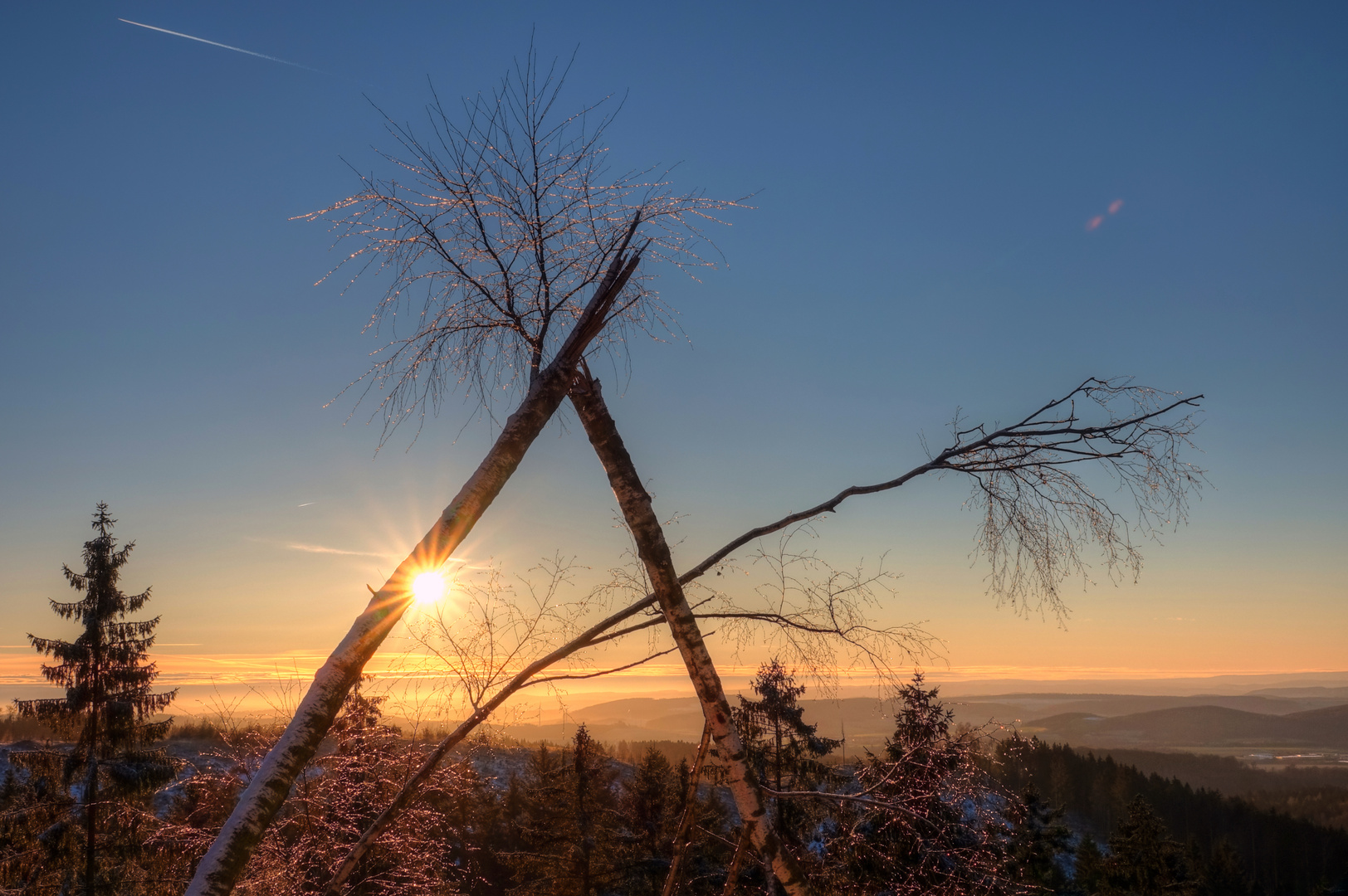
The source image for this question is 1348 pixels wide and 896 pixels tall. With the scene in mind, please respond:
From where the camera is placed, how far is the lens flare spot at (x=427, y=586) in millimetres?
2971

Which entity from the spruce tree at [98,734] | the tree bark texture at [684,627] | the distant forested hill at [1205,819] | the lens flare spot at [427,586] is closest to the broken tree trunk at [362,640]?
the lens flare spot at [427,586]

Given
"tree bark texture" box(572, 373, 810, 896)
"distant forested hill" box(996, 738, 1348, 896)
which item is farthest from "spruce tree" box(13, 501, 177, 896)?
"distant forested hill" box(996, 738, 1348, 896)

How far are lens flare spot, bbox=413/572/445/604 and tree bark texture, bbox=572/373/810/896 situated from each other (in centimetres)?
127

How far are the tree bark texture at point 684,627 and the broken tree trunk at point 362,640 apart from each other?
629mm

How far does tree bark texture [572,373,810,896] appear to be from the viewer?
13.8 feet

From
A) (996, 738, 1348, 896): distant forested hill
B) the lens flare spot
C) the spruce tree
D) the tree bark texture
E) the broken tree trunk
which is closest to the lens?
the broken tree trunk

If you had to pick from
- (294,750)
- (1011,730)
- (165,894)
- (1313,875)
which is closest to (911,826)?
(1011,730)

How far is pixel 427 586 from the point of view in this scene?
3.06 metres

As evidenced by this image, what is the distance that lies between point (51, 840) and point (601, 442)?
68.9ft

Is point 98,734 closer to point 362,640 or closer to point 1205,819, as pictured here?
point 362,640

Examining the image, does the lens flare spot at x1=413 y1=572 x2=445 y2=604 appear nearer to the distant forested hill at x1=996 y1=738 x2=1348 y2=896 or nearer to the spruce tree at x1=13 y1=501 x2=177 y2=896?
the spruce tree at x1=13 y1=501 x2=177 y2=896

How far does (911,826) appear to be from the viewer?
396cm

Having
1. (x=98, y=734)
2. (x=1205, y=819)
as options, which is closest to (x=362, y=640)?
(x=98, y=734)

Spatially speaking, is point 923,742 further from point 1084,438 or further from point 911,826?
point 1084,438
